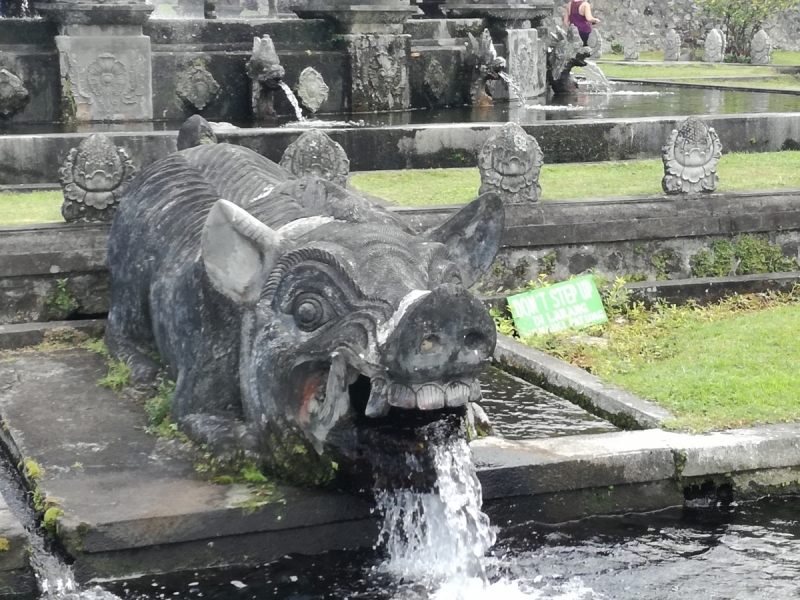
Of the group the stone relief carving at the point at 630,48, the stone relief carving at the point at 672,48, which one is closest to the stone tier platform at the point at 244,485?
the stone relief carving at the point at 672,48

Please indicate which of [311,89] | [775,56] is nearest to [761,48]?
[775,56]

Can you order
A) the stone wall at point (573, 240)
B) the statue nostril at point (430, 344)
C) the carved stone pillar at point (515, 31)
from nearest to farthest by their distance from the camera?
the statue nostril at point (430, 344), the stone wall at point (573, 240), the carved stone pillar at point (515, 31)

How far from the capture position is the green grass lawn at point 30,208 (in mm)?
8852

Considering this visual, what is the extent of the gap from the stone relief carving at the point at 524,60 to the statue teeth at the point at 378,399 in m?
13.2

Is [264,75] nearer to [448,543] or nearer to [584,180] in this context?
[584,180]

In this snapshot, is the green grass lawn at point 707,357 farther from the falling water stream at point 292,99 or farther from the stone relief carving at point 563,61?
the stone relief carving at point 563,61

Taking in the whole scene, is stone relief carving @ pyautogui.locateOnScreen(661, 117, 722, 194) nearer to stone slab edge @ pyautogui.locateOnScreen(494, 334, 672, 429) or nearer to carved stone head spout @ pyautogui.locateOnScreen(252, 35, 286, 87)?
stone slab edge @ pyautogui.locateOnScreen(494, 334, 672, 429)

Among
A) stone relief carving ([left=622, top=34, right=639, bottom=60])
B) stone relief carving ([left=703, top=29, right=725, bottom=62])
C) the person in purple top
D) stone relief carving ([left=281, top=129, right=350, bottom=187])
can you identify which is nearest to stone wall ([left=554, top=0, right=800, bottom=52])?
stone relief carving ([left=622, top=34, right=639, bottom=60])

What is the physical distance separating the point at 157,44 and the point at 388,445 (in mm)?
10796

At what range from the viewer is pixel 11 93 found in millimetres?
13492

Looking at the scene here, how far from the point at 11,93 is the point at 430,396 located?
10.3 meters

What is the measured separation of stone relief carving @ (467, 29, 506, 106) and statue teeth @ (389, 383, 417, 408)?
40.3ft

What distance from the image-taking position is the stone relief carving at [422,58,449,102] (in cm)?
1616

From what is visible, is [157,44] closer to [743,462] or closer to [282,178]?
[282,178]
